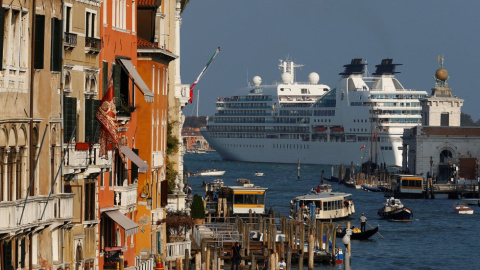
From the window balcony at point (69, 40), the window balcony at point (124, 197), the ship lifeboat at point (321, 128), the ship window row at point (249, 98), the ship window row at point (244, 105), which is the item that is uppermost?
the ship window row at point (249, 98)

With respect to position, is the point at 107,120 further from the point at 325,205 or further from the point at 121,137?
the point at 325,205

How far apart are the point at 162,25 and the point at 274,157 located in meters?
145

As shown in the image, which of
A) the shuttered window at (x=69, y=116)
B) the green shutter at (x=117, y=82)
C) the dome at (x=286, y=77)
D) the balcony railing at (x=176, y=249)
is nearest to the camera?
the shuttered window at (x=69, y=116)

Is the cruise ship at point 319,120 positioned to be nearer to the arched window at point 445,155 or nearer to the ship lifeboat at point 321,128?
the ship lifeboat at point 321,128

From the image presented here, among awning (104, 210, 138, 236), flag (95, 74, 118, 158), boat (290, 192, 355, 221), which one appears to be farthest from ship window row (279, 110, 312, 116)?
flag (95, 74, 118, 158)

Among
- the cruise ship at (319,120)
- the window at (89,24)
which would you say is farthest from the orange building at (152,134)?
the cruise ship at (319,120)

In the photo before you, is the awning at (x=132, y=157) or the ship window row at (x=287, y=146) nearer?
the awning at (x=132, y=157)

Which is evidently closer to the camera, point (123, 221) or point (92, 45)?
point (92, 45)

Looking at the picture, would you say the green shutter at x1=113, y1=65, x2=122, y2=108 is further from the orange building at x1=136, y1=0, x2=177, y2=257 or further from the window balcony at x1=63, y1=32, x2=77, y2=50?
the orange building at x1=136, y1=0, x2=177, y2=257

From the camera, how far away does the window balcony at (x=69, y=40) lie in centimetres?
1789

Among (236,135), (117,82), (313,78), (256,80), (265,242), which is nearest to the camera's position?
(117,82)

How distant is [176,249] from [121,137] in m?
9.47

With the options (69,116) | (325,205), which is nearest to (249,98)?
(325,205)

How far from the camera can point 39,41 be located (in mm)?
15867
